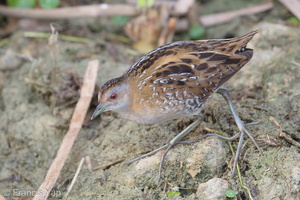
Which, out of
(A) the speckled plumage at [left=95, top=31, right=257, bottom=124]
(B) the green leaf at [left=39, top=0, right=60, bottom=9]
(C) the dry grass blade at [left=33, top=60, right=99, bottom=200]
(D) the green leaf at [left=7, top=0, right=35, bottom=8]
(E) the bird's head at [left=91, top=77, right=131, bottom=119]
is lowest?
(C) the dry grass blade at [left=33, top=60, right=99, bottom=200]

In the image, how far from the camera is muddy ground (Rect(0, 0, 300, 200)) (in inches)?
160

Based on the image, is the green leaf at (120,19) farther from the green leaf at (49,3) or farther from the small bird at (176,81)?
the small bird at (176,81)

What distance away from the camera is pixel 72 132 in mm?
4887

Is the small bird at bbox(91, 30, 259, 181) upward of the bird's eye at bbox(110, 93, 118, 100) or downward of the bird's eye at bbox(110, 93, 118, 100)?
upward

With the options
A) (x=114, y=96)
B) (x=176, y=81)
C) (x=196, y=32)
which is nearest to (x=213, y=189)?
(x=176, y=81)

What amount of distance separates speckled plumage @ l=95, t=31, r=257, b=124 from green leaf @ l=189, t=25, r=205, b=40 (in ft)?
8.37

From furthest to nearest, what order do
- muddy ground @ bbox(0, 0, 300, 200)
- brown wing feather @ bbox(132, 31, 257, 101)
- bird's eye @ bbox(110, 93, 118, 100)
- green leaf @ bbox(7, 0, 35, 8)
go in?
green leaf @ bbox(7, 0, 35, 8) < bird's eye @ bbox(110, 93, 118, 100) < brown wing feather @ bbox(132, 31, 257, 101) < muddy ground @ bbox(0, 0, 300, 200)

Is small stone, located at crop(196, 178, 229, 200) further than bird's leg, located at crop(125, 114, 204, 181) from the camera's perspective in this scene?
No

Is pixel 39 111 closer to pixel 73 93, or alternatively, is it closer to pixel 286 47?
pixel 73 93

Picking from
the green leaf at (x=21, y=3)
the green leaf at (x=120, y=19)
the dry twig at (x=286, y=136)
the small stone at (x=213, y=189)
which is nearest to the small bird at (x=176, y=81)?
the dry twig at (x=286, y=136)

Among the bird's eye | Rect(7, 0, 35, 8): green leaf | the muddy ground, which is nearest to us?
the muddy ground

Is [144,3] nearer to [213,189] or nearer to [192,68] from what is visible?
[192,68]

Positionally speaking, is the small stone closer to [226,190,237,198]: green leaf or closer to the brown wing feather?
[226,190,237,198]: green leaf

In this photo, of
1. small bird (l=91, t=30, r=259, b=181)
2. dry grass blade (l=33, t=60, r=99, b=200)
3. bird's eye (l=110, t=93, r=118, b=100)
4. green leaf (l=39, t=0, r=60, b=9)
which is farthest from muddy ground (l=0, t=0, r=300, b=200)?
bird's eye (l=110, t=93, r=118, b=100)
